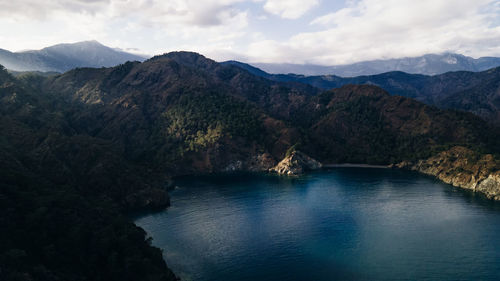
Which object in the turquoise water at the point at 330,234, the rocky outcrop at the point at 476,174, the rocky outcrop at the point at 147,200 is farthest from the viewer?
the rocky outcrop at the point at 476,174

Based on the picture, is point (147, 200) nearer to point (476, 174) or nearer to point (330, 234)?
point (330, 234)

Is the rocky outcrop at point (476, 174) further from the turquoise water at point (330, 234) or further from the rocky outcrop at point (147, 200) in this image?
the rocky outcrop at point (147, 200)

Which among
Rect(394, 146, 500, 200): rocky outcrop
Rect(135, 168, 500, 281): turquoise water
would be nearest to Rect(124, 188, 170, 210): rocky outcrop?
Rect(135, 168, 500, 281): turquoise water

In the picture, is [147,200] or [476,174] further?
Result: [476,174]

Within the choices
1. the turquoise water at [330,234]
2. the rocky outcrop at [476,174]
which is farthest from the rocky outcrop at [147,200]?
the rocky outcrop at [476,174]

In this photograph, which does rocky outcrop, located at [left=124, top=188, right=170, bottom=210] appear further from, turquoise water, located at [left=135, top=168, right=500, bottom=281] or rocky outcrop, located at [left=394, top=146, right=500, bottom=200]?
rocky outcrop, located at [left=394, top=146, right=500, bottom=200]

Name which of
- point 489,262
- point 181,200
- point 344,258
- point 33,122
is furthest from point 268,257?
point 33,122

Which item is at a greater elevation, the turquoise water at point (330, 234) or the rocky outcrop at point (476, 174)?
the rocky outcrop at point (476, 174)

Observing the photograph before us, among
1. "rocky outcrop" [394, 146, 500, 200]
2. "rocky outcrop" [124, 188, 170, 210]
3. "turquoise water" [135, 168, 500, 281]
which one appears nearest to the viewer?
"turquoise water" [135, 168, 500, 281]

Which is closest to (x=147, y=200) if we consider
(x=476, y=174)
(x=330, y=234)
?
(x=330, y=234)
